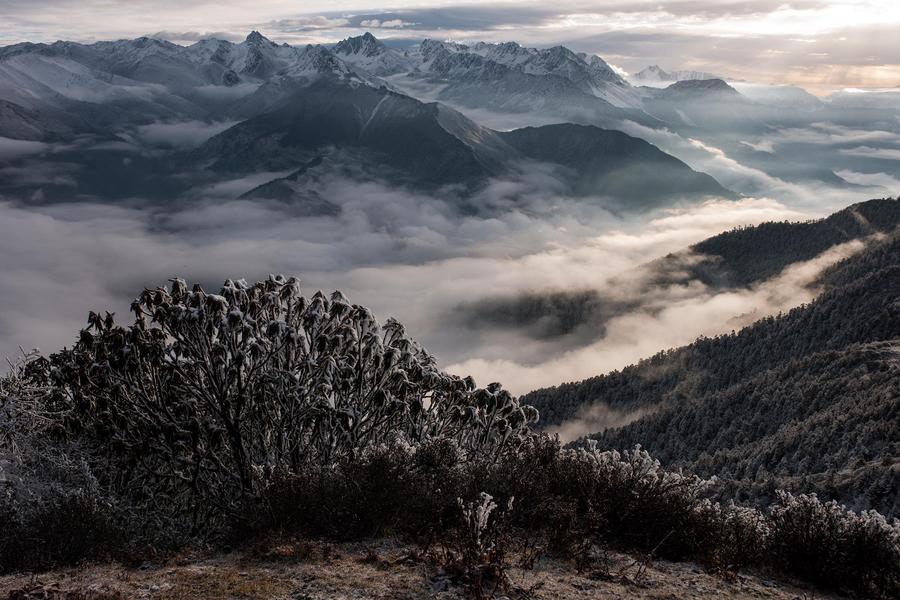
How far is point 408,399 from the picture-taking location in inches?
957

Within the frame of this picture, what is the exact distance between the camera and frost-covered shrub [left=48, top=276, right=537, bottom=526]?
19656 mm

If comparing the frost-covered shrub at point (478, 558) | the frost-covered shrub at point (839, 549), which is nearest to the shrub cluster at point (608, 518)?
the frost-covered shrub at point (839, 549)

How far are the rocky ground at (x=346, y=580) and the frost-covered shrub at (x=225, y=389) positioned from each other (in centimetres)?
532

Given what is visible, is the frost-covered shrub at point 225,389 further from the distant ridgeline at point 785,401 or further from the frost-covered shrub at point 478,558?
the distant ridgeline at point 785,401

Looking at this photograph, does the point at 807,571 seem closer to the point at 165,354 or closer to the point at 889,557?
the point at 889,557

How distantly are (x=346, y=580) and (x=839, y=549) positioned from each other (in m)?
11.6

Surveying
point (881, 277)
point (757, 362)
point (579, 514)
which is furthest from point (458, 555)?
point (881, 277)

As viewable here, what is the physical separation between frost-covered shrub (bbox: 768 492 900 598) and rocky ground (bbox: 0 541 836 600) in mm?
881

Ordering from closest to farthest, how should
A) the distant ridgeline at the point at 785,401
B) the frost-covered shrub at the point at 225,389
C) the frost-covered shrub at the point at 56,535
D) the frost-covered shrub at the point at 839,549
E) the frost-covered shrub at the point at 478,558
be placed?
1. the frost-covered shrub at the point at 478,558
2. the frost-covered shrub at the point at 56,535
3. the frost-covered shrub at the point at 839,549
4. the frost-covered shrub at the point at 225,389
5. the distant ridgeline at the point at 785,401

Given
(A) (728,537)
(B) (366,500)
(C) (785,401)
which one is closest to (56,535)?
(B) (366,500)

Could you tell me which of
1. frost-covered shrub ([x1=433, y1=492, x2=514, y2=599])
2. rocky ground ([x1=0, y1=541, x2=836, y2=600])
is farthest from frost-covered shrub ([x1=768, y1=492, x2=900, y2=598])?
frost-covered shrub ([x1=433, y1=492, x2=514, y2=599])

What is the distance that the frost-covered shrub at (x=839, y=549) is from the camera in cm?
1416

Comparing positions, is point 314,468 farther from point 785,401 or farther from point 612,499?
point 785,401

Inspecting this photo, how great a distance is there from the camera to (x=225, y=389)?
20.0 metres
